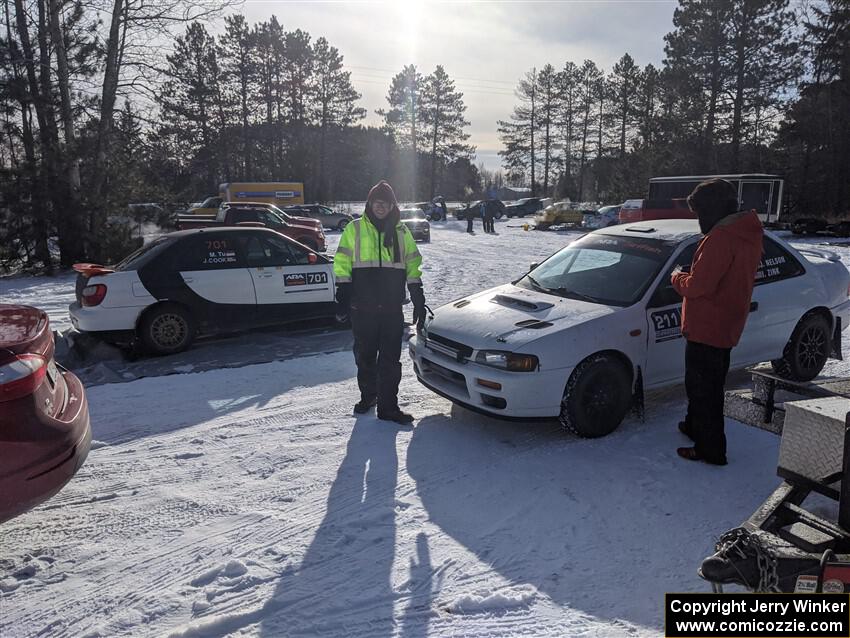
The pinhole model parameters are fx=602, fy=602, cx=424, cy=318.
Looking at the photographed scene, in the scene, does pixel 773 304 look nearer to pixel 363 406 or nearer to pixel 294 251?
pixel 363 406

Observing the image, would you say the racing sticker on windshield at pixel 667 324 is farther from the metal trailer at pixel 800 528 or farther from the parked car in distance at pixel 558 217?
the parked car in distance at pixel 558 217

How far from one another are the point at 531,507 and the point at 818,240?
27621 millimetres

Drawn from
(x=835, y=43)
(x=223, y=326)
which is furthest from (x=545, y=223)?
(x=223, y=326)

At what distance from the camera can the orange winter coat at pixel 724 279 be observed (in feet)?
12.2

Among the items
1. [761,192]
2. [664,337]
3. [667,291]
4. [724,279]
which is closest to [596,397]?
[664,337]

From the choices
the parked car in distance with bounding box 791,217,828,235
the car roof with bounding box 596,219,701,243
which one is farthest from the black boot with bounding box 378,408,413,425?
the parked car in distance with bounding box 791,217,828,235

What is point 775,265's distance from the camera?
18.1 ft

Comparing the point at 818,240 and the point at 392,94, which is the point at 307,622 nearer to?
the point at 818,240

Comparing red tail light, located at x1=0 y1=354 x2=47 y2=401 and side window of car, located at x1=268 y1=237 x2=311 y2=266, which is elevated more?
side window of car, located at x1=268 y1=237 x2=311 y2=266

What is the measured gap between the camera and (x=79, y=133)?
645 inches

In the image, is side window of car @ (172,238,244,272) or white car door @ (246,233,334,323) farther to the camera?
white car door @ (246,233,334,323)

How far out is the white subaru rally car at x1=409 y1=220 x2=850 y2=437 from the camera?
14.3ft

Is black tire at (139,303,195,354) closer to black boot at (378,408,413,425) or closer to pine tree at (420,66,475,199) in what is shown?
black boot at (378,408,413,425)

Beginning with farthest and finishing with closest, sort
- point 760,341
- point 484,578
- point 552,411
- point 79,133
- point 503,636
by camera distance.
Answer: point 79,133 → point 760,341 → point 552,411 → point 484,578 → point 503,636
